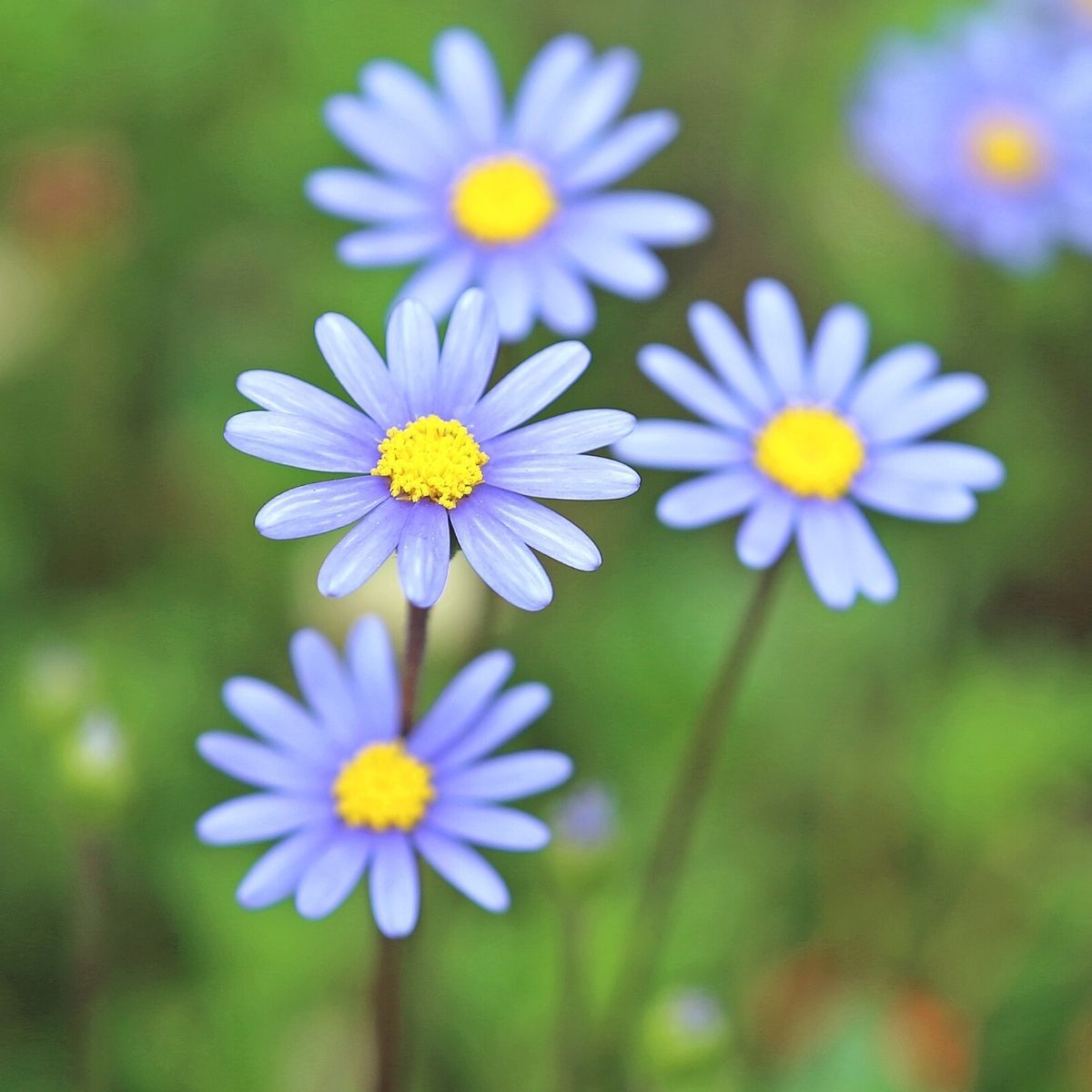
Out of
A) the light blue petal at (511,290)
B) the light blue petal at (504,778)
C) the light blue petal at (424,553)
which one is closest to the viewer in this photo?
the light blue petal at (424,553)

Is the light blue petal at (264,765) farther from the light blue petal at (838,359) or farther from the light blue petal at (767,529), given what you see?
the light blue petal at (838,359)

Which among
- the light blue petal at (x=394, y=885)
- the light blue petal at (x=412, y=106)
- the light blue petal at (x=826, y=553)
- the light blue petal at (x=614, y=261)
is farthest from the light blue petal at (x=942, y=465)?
the light blue petal at (x=412, y=106)

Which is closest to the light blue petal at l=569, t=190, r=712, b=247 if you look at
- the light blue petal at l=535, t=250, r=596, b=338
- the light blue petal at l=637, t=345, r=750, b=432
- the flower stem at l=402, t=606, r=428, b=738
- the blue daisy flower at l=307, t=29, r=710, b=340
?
the blue daisy flower at l=307, t=29, r=710, b=340

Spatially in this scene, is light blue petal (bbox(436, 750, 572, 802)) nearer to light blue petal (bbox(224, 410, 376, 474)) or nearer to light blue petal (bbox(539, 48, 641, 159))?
light blue petal (bbox(224, 410, 376, 474))

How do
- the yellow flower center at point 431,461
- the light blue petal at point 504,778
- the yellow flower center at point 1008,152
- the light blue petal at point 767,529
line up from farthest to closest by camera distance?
the yellow flower center at point 1008,152, the light blue petal at point 767,529, the light blue petal at point 504,778, the yellow flower center at point 431,461

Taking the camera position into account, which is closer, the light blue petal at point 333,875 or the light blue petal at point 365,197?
the light blue petal at point 333,875

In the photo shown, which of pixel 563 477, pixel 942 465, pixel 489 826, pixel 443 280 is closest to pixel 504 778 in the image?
pixel 489 826

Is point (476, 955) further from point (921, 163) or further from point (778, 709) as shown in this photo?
point (921, 163)

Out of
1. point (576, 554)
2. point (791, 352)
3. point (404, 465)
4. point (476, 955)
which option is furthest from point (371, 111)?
point (476, 955)
